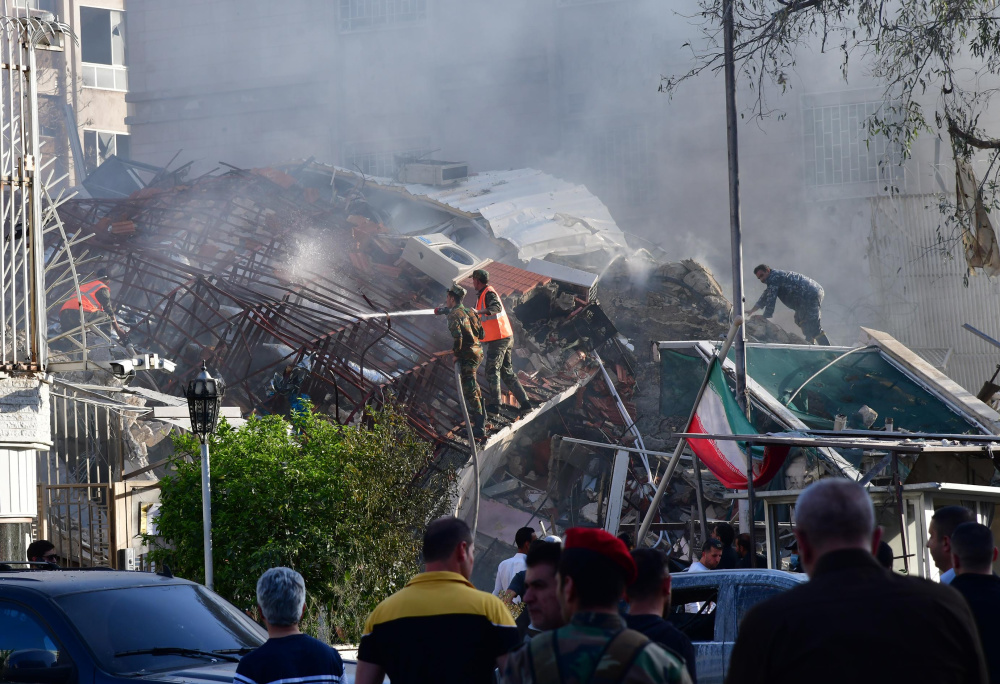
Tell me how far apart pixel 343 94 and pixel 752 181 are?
11.5 meters

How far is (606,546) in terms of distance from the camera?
2.80 metres

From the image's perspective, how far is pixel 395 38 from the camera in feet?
98.4

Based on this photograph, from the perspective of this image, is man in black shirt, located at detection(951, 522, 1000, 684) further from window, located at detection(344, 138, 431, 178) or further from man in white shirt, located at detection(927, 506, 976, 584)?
window, located at detection(344, 138, 431, 178)

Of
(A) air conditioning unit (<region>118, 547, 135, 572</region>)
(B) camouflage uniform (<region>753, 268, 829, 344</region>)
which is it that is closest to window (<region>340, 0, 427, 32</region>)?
(B) camouflage uniform (<region>753, 268, 829, 344</region>)

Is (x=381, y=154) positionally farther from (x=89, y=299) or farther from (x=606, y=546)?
(x=606, y=546)

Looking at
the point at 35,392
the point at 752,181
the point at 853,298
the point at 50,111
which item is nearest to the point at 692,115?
the point at 752,181

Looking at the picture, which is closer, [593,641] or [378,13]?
[593,641]

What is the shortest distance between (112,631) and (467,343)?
28.6 ft

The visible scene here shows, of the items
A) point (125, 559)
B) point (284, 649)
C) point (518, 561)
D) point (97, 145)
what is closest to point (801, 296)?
point (518, 561)

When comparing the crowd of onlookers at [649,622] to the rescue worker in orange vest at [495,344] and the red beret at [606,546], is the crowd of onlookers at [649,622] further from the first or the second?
the rescue worker in orange vest at [495,344]

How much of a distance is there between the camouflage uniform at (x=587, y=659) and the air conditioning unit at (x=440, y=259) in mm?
15613

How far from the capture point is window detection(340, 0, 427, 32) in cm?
2991

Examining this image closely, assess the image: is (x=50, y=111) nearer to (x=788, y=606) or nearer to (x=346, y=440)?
(x=346, y=440)

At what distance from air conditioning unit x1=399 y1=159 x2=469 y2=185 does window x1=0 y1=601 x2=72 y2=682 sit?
63.5 ft
